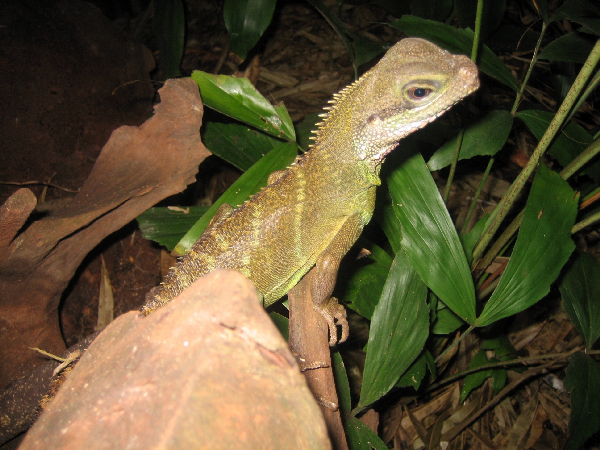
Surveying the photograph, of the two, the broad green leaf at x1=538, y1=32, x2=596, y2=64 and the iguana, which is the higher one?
the broad green leaf at x1=538, y1=32, x2=596, y2=64

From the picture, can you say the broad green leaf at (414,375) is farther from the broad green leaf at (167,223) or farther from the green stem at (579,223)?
the broad green leaf at (167,223)

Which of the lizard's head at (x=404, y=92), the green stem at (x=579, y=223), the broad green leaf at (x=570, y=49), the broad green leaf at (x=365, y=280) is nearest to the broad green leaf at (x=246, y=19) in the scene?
the lizard's head at (x=404, y=92)

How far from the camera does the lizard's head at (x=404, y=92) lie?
74.1 inches

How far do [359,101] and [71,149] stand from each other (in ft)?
11.9

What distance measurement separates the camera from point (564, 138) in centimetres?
306

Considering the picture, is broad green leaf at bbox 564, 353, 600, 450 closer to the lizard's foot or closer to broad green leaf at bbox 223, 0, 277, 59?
the lizard's foot

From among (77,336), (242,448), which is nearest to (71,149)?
(77,336)

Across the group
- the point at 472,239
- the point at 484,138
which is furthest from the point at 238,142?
the point at 472,239

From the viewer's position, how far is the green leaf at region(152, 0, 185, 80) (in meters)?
4.17

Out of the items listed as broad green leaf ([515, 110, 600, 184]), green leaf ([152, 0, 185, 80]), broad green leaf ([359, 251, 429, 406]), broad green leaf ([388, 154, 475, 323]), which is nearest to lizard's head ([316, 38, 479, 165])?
broad green leaf ([388, 154, 475, 323])

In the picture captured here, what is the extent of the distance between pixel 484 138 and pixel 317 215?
1556 mm

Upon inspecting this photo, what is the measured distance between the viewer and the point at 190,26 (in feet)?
21.4

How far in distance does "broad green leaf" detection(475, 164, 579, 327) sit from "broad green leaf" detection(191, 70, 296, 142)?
6.72 feet

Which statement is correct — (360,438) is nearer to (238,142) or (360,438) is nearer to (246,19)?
(238,142)
